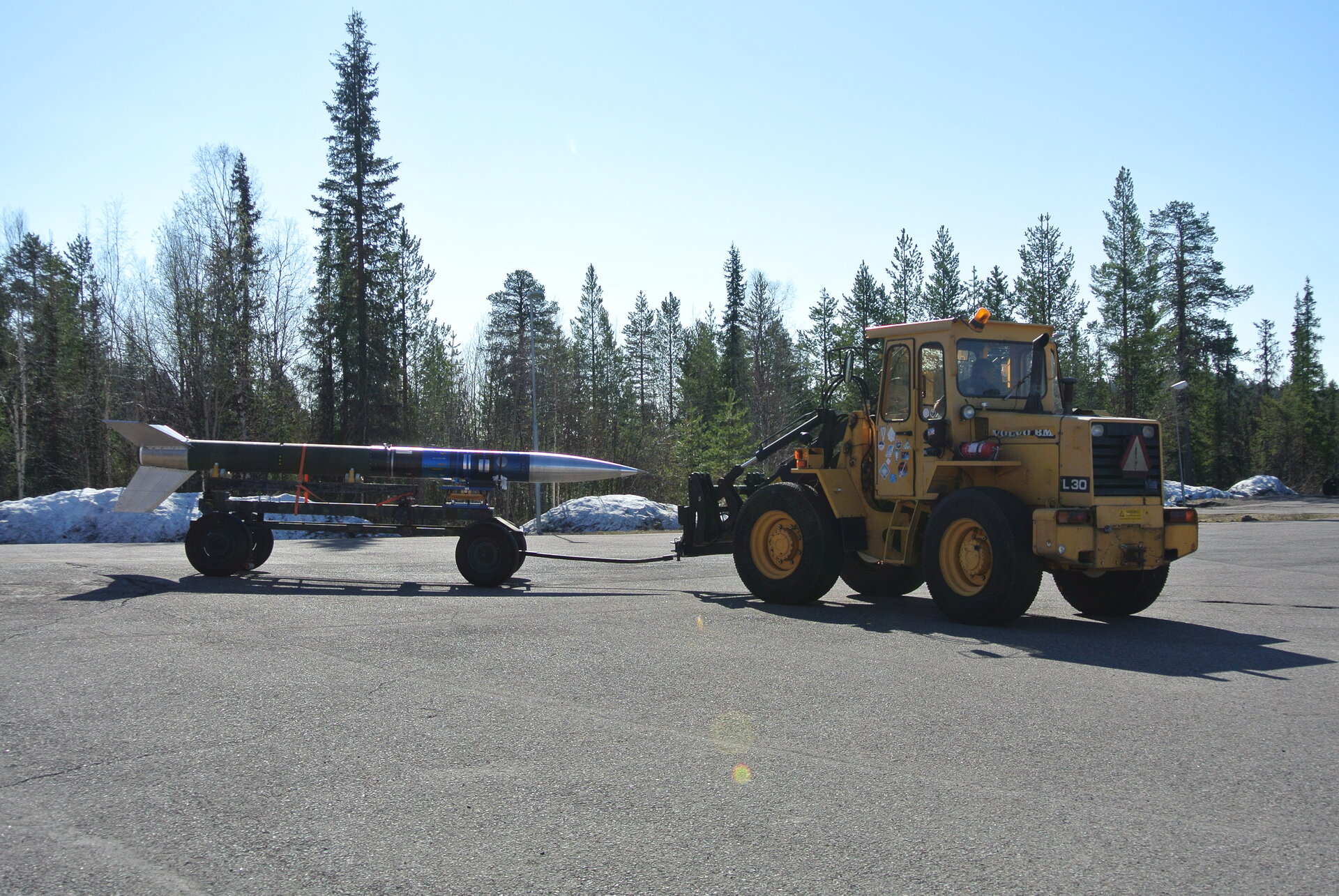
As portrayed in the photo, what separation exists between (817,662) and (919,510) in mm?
3371

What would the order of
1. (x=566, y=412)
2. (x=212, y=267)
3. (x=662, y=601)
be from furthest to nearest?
(x=566, y=412), (x=212, y=267), (x=662, y=601)

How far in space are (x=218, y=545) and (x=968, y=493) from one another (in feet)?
33.3

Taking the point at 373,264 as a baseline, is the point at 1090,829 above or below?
below

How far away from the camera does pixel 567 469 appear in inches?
571

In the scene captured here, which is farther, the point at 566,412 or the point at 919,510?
the point at 566,412

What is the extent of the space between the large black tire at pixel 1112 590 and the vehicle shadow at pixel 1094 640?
0.53 feet

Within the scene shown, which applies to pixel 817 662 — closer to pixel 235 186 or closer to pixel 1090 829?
pixel 1090 829

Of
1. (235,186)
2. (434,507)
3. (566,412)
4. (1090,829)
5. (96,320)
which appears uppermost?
(235,186)

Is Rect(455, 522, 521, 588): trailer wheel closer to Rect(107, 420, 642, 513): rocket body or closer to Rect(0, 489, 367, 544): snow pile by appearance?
Rect(107, 420, 642, 513): rocket body

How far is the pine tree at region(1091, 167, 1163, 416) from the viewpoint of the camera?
165 ft

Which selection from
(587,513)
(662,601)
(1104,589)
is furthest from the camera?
(587,513)

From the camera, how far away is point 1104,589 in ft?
32.7

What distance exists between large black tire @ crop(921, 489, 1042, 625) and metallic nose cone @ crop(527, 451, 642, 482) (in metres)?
5.73

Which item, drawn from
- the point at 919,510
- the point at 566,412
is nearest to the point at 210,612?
the point at 919,510
